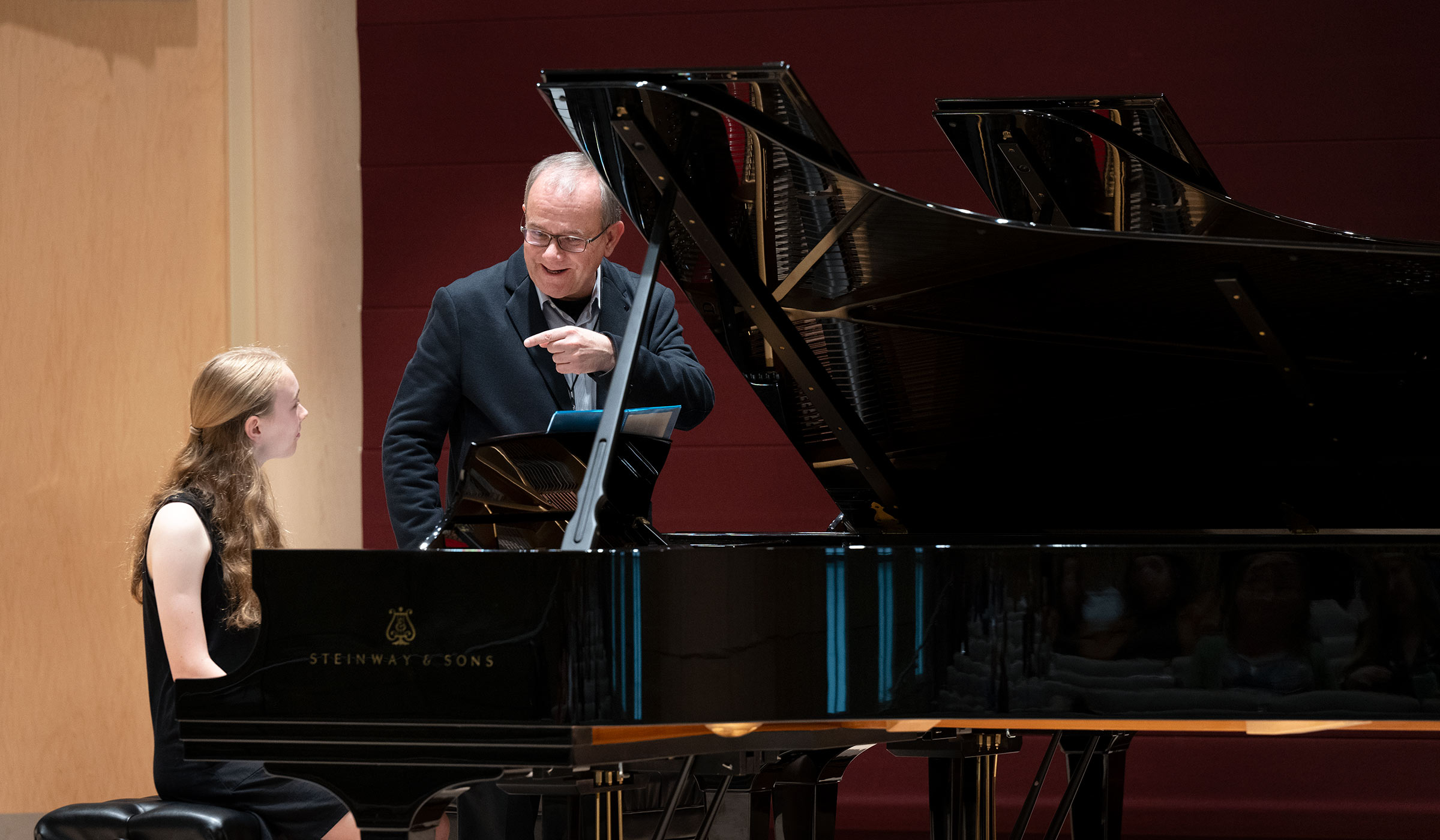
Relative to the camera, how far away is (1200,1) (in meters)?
3.76

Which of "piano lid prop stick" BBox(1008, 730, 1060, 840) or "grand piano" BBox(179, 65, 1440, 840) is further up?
"grand piano" BBox(179, 65, 1440, 840)

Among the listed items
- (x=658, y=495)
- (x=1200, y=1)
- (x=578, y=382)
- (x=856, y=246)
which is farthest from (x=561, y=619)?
(x=1200, y=1)

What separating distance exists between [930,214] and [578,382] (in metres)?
0.92

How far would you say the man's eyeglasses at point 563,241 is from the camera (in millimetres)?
2434

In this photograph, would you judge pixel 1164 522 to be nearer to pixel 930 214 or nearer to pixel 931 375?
pixel 931 375

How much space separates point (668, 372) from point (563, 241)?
304mm

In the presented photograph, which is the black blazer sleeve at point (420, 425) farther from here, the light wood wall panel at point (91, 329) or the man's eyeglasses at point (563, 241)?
the light wood wall panel at point (91, 329)

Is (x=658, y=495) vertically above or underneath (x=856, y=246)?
Result: underneath

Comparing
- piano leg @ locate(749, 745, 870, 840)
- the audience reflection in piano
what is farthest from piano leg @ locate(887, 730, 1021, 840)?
the audience reflection in piano

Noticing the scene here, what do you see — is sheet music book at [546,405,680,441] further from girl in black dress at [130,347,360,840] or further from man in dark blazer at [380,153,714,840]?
girl in black dress at [130,347,360,840]

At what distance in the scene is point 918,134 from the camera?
3889 mm

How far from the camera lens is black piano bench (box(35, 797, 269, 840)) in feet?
7.02

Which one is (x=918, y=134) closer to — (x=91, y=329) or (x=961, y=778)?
(x=961, y=778)

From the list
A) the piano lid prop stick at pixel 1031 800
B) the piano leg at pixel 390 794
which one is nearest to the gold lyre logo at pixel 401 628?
the piano leg at pixel 390 794
